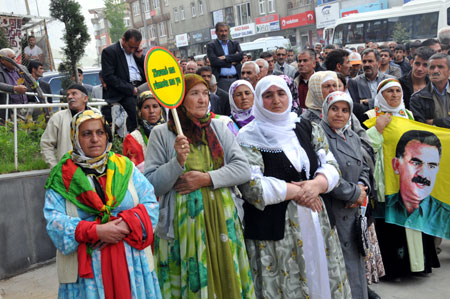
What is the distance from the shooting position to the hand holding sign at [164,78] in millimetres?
2795

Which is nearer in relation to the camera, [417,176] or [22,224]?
[417,176]

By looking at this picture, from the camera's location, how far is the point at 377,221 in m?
4.50

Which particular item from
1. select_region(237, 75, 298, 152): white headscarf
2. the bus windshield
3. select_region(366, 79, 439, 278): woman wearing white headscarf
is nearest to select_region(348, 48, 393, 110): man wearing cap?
select_region(366, 79, 439, 278): woman wearing white headscarf

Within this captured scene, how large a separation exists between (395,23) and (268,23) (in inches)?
788

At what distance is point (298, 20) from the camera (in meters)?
38.6

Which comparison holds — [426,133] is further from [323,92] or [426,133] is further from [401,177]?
[323,92]

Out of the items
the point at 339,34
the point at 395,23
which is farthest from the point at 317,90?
the point at 339,34

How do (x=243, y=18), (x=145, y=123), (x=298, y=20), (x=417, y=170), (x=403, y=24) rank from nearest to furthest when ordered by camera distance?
(x=145, y=123) < (x=417, y=170) < (x=403, y=24) < (x=298, y=20) < (x=243, y=18)

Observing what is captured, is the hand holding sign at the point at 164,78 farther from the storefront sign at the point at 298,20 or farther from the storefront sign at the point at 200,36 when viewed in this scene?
the storefront sign at the point at 200,36

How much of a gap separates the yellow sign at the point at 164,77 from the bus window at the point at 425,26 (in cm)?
2135

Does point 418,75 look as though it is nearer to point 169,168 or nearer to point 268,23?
point 169,168

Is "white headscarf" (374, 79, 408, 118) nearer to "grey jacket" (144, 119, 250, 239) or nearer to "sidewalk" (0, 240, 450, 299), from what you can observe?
"sidewalk" (0, 240, 450, 299)

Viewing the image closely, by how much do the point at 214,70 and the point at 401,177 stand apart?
4603 mm

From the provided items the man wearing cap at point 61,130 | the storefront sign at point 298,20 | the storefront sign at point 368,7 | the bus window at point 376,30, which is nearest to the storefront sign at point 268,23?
the storefront sign at point 298,20
